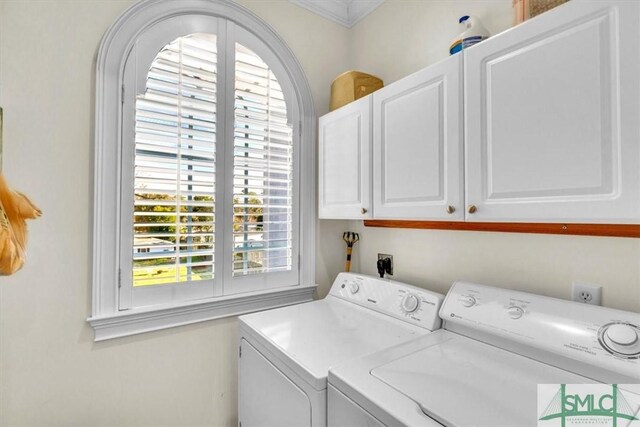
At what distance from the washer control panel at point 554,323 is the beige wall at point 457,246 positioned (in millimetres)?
→ 160

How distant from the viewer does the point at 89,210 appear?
1.41m

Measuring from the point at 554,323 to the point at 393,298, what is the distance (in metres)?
0.67

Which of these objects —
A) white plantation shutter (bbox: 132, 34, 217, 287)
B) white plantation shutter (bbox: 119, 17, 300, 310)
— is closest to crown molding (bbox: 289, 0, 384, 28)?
white plantation shutter (bbox: 119, 17, 300, 310)

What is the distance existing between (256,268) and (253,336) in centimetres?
50

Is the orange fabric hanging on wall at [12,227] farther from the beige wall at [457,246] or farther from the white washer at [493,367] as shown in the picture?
the beige wall at [457,246]

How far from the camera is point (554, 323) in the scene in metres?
1.03

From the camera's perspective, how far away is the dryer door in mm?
1101

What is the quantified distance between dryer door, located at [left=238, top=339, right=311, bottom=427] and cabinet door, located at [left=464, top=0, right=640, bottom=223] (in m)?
0.93

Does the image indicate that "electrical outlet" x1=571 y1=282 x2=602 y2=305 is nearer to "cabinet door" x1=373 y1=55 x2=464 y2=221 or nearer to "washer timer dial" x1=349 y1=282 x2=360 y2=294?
"cabinet door" x1=373 y1=55 x2=464 y2=221

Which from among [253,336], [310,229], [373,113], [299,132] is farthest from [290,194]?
[253,336]

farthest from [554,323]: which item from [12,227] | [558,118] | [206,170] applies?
[12,227]

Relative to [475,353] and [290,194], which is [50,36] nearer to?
[290,194]

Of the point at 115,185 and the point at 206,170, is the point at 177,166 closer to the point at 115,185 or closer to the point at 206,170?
the point at 206,170

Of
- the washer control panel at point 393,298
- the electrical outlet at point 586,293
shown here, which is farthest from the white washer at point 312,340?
the electrical outlet at point 586,293
